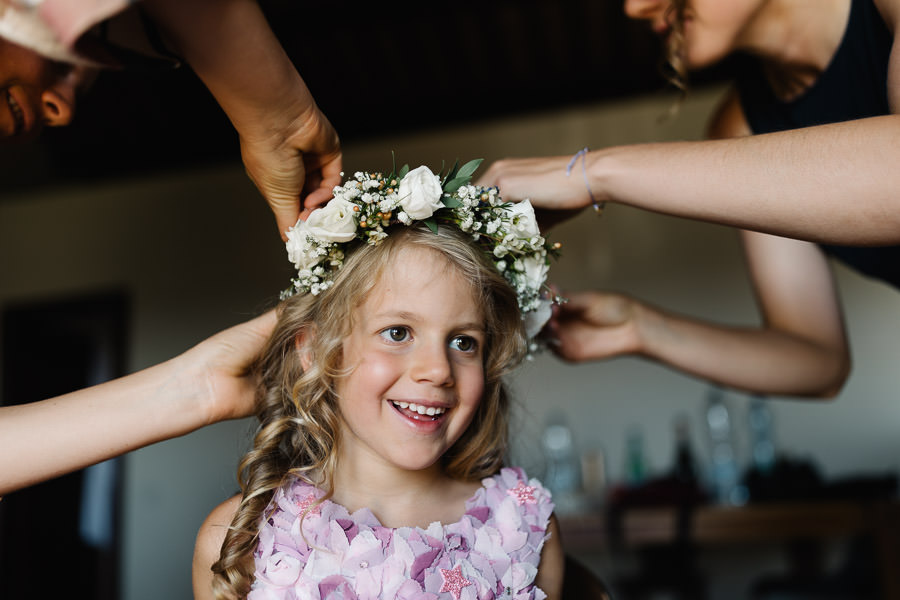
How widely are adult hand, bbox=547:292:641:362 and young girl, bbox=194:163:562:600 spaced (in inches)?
6.3

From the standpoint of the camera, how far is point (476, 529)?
142 centimetres

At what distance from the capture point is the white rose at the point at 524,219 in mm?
1338

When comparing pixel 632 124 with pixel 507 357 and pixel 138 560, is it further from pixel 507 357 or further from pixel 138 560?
pixel 138 560

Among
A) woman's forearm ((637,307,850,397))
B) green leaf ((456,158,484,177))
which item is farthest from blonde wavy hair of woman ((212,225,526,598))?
woman's forearm ((637,307,850,397))

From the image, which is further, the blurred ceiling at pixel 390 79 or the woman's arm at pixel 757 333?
the blurred ceiling at pixel 390 79

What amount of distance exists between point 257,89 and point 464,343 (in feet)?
1.96

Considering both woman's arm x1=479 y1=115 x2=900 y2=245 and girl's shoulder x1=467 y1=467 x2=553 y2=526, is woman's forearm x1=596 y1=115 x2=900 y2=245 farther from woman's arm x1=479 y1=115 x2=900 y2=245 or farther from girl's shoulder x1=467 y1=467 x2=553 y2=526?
girl's shoulder x1=467 y1=467 x2=553 y2=526

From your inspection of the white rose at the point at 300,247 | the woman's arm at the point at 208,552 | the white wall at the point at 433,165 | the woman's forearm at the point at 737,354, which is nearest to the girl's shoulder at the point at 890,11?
the woman's forearm at the point at 737,354

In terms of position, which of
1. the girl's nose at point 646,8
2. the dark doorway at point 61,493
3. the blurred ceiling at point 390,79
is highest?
the blurred ceiling at point 390,79

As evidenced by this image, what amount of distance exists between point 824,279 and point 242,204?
449cm

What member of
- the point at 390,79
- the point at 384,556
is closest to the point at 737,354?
the point at 384,556

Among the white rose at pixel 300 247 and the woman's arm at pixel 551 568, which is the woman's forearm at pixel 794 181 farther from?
the woman's arm at pixel 551 568

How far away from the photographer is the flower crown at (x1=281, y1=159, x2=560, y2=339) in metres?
1.31

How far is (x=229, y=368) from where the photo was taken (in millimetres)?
1288
